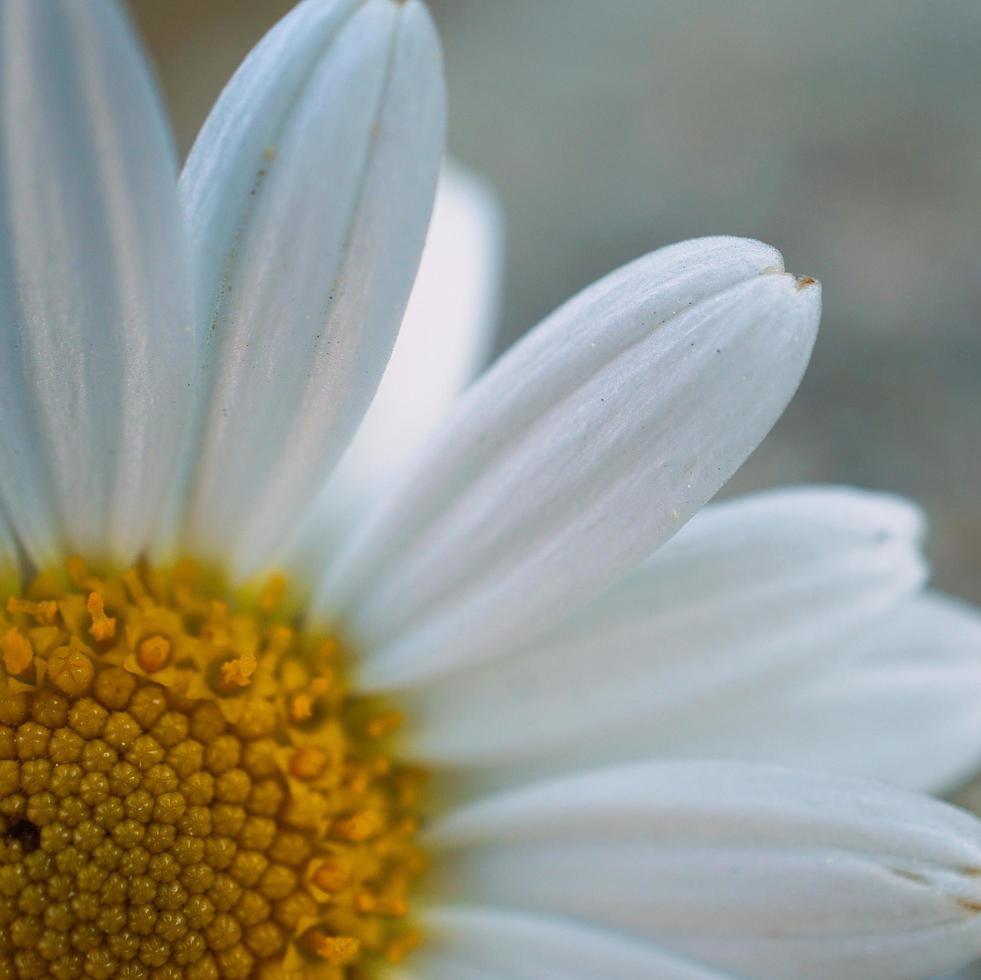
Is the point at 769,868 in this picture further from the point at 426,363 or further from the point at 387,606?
the point at 426,363

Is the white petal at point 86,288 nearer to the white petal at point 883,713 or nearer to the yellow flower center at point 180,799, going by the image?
the yellow flower center at point 180,799

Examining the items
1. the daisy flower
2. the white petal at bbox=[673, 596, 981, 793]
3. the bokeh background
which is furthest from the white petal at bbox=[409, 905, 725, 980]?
the bokeh background

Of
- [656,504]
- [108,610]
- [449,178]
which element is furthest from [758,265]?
[449,178]

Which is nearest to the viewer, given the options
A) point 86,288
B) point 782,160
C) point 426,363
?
point 86,288

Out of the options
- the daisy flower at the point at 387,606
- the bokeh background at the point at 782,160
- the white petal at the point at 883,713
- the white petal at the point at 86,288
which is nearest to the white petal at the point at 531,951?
the daisy flower at the point at 387,606

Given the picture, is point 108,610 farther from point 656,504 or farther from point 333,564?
point 656,504

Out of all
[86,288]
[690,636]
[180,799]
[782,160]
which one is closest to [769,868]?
[690,636]
